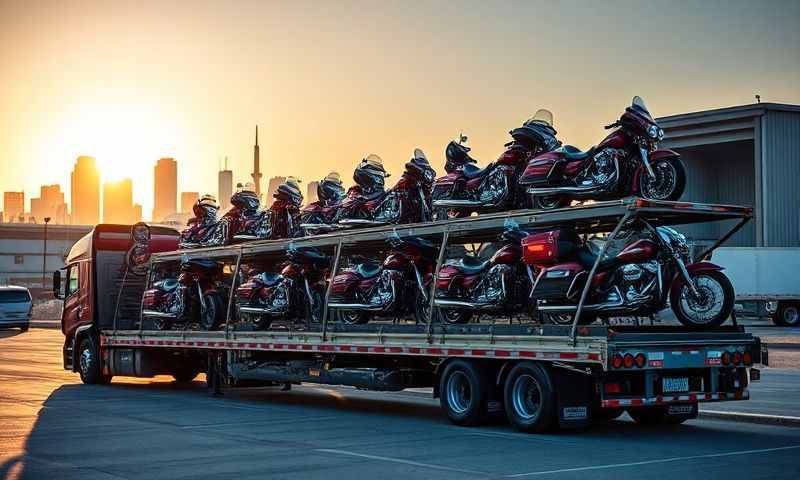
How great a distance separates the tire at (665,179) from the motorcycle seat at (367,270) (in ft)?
17.5

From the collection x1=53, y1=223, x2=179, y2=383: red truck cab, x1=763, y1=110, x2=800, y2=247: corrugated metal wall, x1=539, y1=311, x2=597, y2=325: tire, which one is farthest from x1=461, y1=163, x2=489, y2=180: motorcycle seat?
x1=763, y1=110, x2=800, y2=247: corrugated metal wall

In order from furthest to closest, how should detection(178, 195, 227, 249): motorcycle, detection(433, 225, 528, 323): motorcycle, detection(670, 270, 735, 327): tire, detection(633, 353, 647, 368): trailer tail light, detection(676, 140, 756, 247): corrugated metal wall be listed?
detection(676, 140, 756, 247): corrugated metal wall → detection(178, 195, 227, 249): motorcycle → detection(433, 225, 528, 323): motorcycle → detection(670, 270, 735, 327): tire → detection(633, 353, 647, 368): trailer tail light

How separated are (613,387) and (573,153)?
318cm

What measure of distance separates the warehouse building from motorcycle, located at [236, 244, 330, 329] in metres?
30.5

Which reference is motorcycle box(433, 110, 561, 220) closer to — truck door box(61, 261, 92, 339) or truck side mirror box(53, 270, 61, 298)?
truck door box(61, 261, 92, 339)

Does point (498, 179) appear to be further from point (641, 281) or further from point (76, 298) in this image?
point (76, 298)

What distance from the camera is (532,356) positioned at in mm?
14156

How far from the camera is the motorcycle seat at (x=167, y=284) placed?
23.0 metres

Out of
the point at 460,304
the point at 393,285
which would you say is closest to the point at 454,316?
the point at 460,304

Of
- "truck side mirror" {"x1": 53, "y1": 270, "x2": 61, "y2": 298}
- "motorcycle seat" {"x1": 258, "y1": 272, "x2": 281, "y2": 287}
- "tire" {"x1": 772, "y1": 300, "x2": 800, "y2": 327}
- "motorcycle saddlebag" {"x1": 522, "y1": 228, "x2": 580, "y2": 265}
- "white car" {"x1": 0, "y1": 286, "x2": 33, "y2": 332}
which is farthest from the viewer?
"white car" {"x1": 0, "y1": 286, "x2": 33, "y2": 332}

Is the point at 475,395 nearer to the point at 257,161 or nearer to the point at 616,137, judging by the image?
the point at 616,137

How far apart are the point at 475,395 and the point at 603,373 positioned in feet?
6.42

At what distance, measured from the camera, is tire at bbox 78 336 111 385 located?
24.3m

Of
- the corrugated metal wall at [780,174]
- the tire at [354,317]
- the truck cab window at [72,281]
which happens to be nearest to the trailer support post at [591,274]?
the tire at [354,317]
